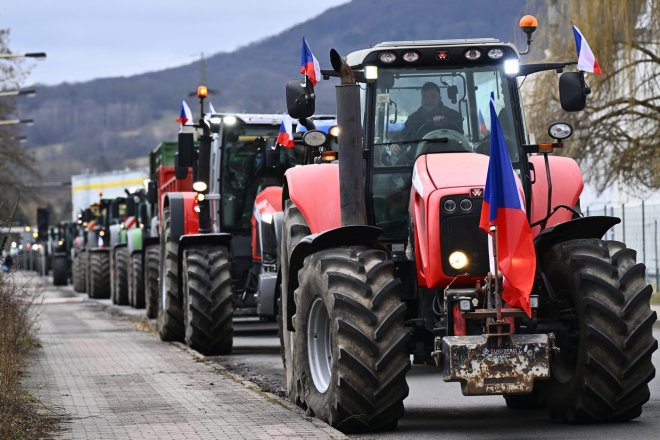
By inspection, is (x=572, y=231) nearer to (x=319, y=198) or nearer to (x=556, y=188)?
(x=556, y=188)

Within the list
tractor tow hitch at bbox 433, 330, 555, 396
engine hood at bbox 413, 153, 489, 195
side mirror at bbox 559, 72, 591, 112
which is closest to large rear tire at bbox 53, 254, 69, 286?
engine hood at bbox 413, 153, 489, 195

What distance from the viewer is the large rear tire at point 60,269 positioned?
62812 millimetres

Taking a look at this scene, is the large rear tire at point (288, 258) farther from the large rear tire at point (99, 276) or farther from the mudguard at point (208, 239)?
the large rear tire at point (99, 276)

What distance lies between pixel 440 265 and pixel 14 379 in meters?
4.30

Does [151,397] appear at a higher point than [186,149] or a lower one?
lower

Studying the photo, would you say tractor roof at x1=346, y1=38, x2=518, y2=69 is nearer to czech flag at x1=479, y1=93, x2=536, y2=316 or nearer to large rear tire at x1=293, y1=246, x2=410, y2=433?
large rear tire at x1=293, y1=246, x2=410, y2=433

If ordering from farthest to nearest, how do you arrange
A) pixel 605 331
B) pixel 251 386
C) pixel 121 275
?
pixel 121 275
pixel 251 386
pixel 605 331

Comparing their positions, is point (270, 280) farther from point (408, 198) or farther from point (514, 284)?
point (514, 284)

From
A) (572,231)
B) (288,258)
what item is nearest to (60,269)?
(288,258)

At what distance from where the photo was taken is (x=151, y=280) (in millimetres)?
27312

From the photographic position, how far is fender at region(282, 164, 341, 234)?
1302 centimetres

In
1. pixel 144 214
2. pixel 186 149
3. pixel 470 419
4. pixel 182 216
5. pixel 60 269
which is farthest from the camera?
pixel 60 269

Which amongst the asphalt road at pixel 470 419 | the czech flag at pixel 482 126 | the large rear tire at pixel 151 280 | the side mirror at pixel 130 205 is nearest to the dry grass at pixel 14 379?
the asphalt road at pixel 470 419

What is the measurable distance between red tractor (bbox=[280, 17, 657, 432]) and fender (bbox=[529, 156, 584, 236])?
1 cm
